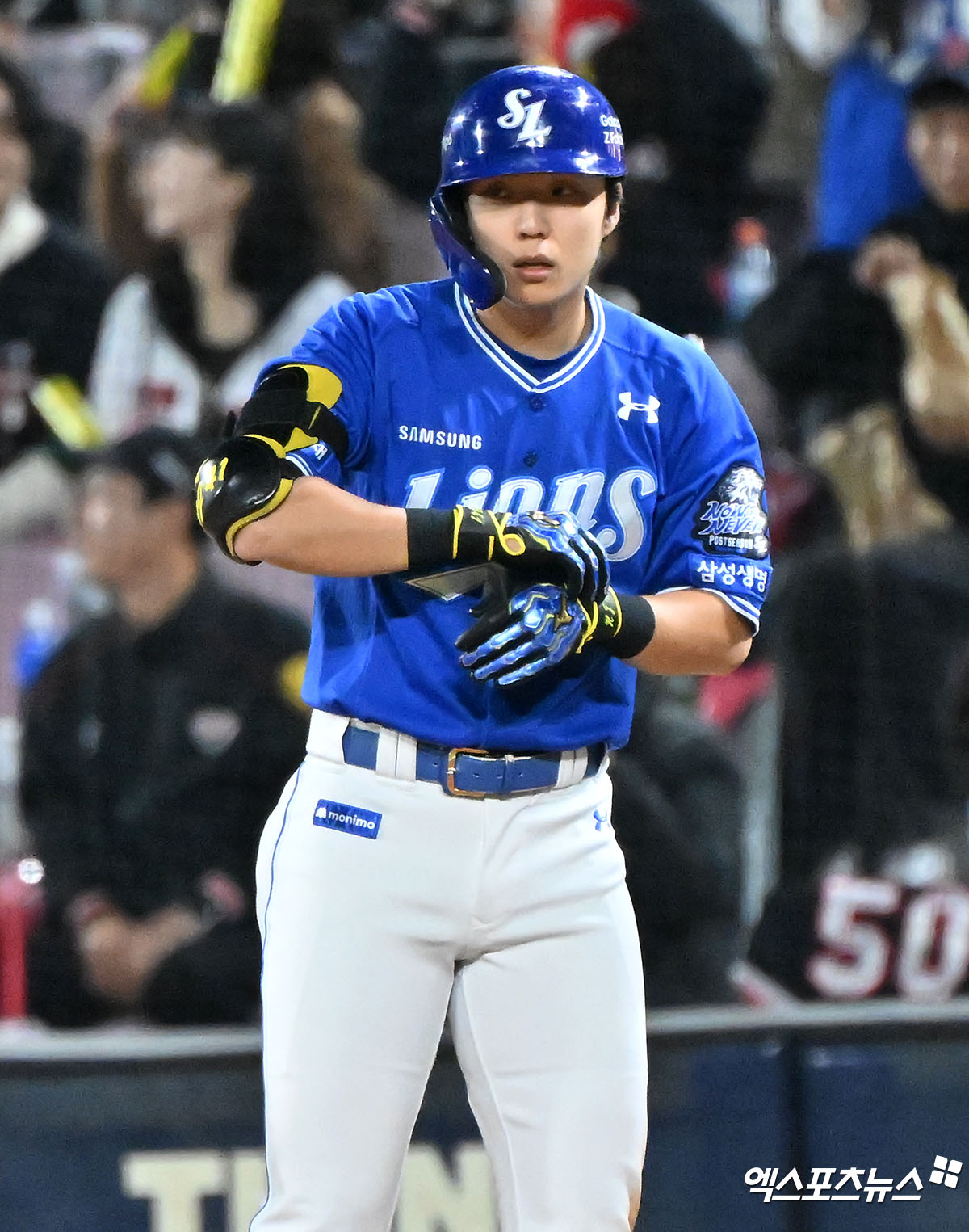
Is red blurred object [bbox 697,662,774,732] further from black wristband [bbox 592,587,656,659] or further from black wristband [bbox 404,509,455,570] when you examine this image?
black wristband [bbox 404,509,455,570]

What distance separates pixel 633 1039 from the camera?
6.07ft

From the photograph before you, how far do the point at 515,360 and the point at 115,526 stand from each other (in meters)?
1.64

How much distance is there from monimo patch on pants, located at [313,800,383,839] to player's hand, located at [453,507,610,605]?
12.3 inches

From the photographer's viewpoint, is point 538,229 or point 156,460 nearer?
point 538,229

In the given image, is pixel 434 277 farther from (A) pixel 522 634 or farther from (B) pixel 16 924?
(A) pixel 522 634

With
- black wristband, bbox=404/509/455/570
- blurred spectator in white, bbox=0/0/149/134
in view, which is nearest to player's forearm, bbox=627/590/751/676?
black wristband, bbox=404/509/455/570

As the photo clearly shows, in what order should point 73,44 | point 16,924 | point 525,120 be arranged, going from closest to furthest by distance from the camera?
point 525,120 < point 16,924 < point 73,44

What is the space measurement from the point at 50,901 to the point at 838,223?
86.6 inches

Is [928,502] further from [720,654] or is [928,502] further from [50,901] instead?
[50,901]

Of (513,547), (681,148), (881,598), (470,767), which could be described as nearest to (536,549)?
(513,547)

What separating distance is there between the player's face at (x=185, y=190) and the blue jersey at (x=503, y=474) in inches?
66.2

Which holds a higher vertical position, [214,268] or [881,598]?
[214,268]

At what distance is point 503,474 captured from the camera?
6.16 feet

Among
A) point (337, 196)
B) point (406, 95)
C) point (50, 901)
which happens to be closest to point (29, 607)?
point (50, 901)
